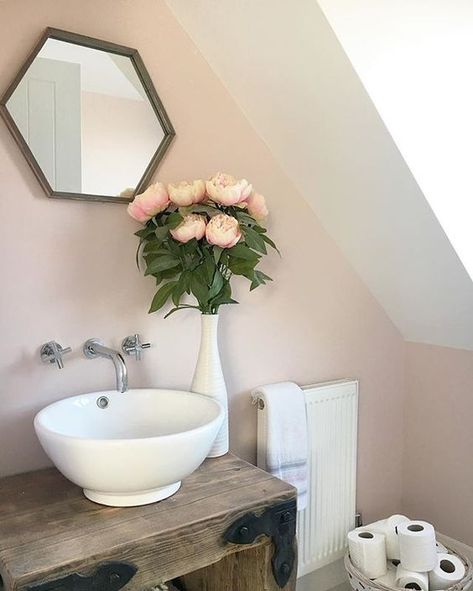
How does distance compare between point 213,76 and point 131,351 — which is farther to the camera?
point 213,76

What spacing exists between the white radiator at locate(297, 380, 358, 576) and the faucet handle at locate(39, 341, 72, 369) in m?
0.85

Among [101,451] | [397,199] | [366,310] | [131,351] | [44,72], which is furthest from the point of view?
[366,310]

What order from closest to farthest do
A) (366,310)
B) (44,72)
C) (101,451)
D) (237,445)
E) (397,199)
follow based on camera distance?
(101,451) → (44,72) → (397,199) → (237,445) → (366,310)

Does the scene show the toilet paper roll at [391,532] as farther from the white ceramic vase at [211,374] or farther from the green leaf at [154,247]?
the green leaf at [154,247]

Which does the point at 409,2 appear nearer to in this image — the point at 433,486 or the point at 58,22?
the point at 58,22

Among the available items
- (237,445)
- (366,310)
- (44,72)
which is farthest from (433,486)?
(44,72)

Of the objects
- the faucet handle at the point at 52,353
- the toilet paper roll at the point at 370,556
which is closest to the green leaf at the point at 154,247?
the faucet handle at the point at 52,353

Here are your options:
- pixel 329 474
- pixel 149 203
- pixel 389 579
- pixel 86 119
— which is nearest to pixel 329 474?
pixel 329 474

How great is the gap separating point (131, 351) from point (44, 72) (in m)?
0.76

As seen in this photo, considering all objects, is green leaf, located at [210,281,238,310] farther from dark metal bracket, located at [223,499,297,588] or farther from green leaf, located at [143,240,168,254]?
dark metal bracket, located at [223,499,297,588]

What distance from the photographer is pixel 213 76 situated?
1711 millimetres

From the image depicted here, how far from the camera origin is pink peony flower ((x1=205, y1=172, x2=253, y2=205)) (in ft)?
4.74

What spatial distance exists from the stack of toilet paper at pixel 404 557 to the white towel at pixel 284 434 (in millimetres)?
235

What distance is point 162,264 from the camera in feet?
4.88
